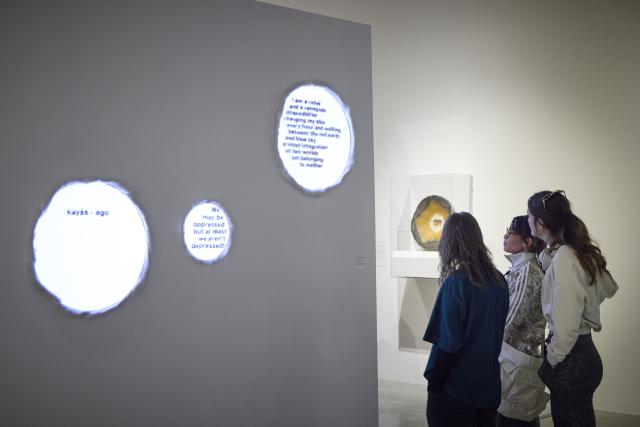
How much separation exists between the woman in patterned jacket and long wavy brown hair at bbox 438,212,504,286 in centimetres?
57

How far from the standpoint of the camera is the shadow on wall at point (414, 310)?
640 cm

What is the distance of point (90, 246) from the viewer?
306 centimetres

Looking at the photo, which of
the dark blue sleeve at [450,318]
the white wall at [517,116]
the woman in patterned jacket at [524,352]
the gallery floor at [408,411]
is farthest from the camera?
the white wall at [517,116]

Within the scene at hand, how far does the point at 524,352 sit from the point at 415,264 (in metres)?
2.56

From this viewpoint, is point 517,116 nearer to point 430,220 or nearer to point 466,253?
point 430,220

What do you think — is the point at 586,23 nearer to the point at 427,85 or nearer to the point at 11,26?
the point at 427,85

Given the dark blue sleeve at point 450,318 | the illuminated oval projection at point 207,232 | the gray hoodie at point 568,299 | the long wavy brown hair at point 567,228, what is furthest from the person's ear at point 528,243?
the illuminated oval projection at point 207,232

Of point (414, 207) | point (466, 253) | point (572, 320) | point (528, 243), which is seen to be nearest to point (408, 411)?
point (414, 207)

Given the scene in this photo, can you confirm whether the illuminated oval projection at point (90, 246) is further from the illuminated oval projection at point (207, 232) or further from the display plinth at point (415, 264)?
the display plinth at point (415, 264)

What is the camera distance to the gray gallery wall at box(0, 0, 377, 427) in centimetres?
292

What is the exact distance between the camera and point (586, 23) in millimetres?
5523

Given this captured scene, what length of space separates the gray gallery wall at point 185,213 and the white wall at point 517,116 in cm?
217

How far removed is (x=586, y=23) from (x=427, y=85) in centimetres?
150

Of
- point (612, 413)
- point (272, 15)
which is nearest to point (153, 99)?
point (272, 15)
